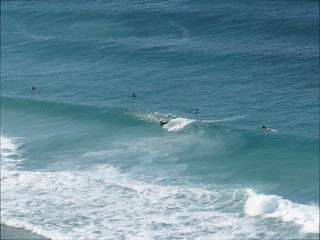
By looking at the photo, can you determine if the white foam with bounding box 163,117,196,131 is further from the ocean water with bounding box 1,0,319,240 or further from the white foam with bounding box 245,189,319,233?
the white foam with bounding box 245,189,319,233

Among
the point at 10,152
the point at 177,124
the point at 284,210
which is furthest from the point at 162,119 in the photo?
the point at 284,210

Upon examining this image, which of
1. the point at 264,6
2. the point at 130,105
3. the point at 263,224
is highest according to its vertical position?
the point at 264,6

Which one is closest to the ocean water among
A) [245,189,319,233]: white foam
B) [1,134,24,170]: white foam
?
[245,189,319,233]: white foam

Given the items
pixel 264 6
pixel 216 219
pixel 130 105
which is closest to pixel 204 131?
pixel 130 105

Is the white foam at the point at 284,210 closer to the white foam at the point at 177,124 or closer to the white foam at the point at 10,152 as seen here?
the white foam at the point at 177,124

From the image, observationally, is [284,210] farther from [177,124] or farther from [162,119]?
[162,119]

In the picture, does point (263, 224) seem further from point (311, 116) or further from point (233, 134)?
point (311, 116)
